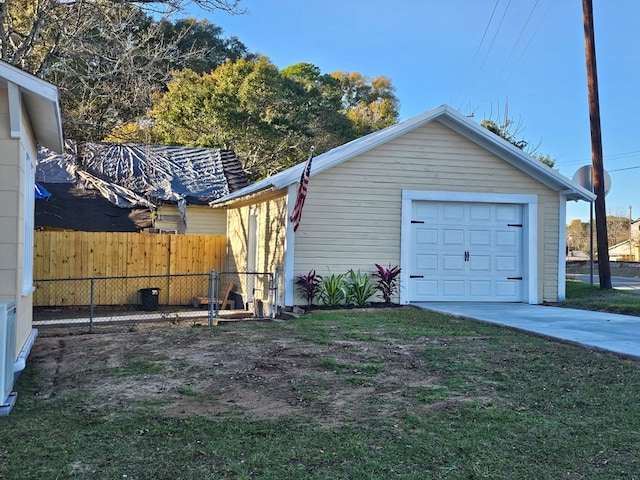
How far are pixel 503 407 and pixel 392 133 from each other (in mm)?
8317

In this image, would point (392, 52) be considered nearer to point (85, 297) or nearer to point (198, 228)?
point (198, 228)

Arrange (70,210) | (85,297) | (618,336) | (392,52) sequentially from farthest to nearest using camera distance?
1. (392,52)
2. (70,210)
3. (85,297)
4. (618,336)

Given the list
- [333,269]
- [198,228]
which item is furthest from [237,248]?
[333,269]

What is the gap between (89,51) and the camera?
1242 cm

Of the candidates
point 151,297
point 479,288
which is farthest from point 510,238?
point 151,297

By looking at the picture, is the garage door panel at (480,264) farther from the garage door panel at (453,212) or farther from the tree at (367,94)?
the tree at (367,94)

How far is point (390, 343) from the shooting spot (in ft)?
25.7

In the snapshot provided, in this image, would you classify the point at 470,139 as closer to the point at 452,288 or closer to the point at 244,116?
the point at 452,288

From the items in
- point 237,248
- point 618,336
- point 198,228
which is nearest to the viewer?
point 618,336

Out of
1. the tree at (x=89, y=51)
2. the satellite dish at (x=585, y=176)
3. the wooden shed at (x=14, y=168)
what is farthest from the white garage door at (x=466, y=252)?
the wooden shed at (x=14, y=168)

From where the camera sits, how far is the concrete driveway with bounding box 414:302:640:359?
727 centimetres

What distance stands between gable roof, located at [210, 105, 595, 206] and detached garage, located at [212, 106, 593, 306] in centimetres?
2

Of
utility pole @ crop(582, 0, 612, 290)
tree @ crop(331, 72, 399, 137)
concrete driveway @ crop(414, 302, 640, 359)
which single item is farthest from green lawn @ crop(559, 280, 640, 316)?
tree @ crop(331, 72, 399, 137)

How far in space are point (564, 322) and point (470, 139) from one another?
5.09 metres
